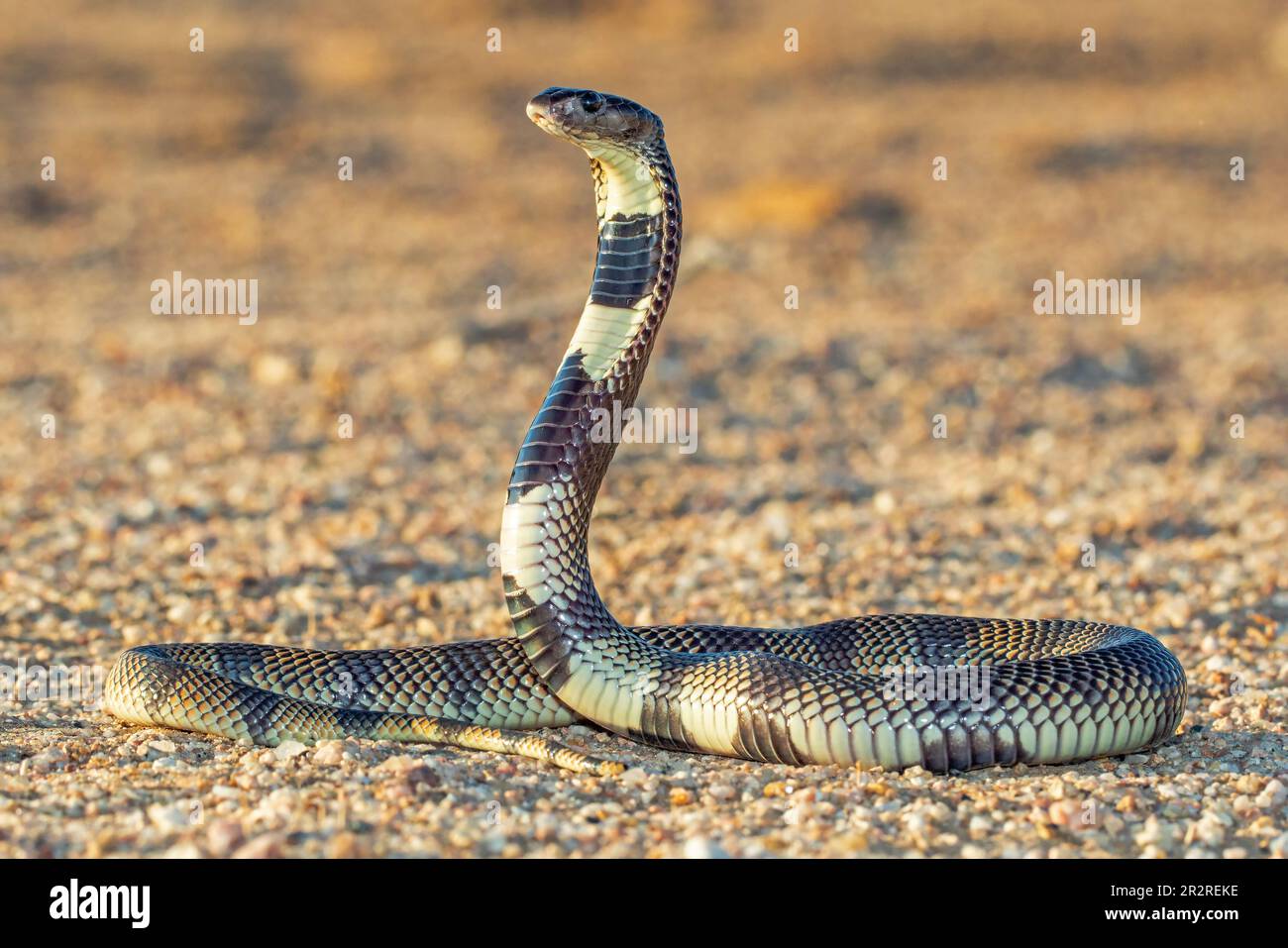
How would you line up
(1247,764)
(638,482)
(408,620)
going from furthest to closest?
(638,482)
(408,620)
(1247,764)

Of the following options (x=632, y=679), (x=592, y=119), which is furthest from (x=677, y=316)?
(x=592, y=119)

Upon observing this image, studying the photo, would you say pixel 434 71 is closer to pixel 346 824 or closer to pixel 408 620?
pixel 408 620

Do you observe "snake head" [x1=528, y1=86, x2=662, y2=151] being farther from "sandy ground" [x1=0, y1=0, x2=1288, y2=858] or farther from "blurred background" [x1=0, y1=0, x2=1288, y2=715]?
"blurred background" [x1=0, y1=0, x2=1288, y2=715]

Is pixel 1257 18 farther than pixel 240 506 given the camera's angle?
Yes

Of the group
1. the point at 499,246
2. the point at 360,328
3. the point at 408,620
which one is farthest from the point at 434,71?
the point at 408,620

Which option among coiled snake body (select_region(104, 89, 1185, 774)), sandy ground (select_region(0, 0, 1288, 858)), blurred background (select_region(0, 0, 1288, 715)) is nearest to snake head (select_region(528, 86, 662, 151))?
coiled snake body (select_region(104, 89, 1185, 774))
